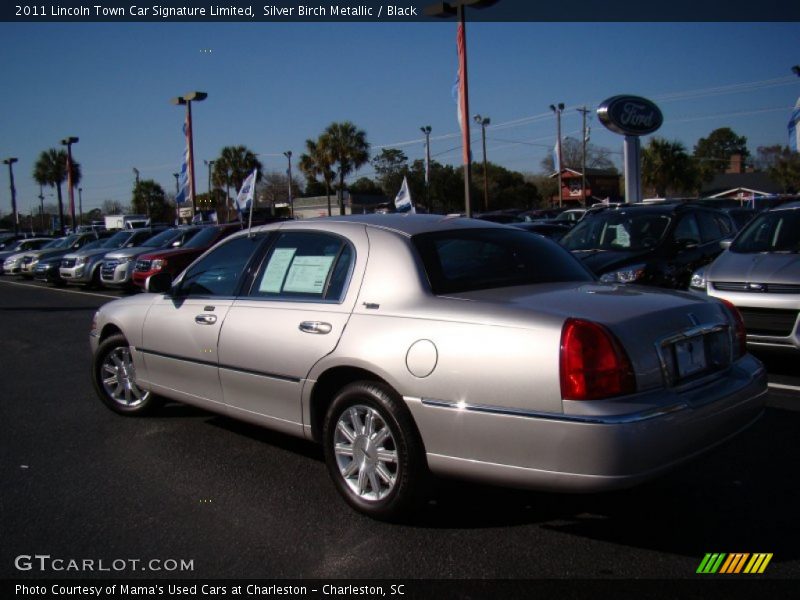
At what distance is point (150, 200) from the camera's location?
263ft

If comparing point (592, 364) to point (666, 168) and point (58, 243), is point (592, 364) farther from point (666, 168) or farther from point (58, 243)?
point (666, 168)

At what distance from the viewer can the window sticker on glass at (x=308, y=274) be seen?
4281 millimetres

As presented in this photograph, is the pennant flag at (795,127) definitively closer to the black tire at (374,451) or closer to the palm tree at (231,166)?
the black tire at (374,451)

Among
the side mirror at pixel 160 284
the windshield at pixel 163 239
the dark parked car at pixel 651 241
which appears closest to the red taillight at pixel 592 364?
the side mirror at pixel 160 284

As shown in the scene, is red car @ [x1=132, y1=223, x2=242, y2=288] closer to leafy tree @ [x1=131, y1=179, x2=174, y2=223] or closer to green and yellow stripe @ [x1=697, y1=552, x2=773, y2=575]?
green and yellow stripe @ [x1=697, y1=552, x2=773, y2=575]

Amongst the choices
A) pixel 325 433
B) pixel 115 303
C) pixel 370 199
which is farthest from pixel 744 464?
pixel 370 199

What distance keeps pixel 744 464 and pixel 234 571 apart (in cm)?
304

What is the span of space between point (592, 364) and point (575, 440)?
33 cm

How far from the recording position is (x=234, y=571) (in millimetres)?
3275

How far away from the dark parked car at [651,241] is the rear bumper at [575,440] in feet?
17.4

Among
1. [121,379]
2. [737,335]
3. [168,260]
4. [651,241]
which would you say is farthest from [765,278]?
[168,260]

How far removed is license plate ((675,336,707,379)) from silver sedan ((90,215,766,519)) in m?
0.01

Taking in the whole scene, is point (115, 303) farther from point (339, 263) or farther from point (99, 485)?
point (339, 263)

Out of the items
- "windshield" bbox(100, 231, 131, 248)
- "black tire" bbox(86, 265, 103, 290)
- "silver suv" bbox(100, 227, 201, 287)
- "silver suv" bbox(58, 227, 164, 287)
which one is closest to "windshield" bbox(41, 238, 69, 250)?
"windshield" bbox(100, 231, 131, 248)
